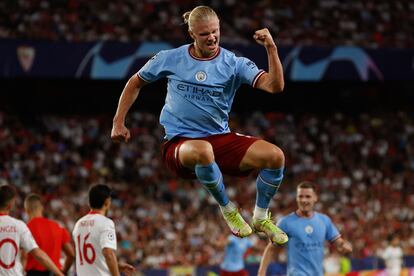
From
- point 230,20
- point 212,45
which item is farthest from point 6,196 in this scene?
point 230,20

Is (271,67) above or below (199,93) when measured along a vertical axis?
above

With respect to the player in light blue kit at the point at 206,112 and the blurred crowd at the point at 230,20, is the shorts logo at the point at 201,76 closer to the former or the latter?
the player in light blue kit at the point at 206,112

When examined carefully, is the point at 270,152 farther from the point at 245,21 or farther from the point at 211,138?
the point at 245,21

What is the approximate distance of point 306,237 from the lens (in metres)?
10.1

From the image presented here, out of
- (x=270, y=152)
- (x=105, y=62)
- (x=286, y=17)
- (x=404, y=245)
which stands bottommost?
(x=404, y=245)

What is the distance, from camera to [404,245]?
63.1 feet

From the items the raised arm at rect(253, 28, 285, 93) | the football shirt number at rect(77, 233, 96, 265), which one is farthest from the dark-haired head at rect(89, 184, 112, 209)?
the raised arm at rect(253, 28, 285, 93)

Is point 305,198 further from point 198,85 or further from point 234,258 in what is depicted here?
point 234,258

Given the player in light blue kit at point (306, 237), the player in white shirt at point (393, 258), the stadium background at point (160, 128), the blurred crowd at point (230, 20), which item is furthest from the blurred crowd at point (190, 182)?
the player in light blue kit at point (306, 237)

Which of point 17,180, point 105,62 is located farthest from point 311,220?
point 105,62

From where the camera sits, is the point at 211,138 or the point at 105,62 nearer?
the point at 211,138

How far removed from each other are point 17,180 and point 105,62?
3325 mm

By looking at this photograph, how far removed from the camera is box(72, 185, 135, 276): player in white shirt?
28.0ft

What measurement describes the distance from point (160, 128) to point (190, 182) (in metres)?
2.11
